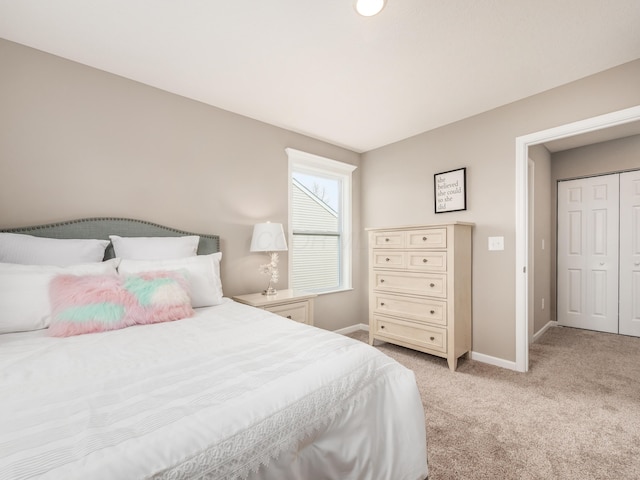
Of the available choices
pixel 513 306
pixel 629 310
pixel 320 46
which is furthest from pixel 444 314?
pixel 629 310

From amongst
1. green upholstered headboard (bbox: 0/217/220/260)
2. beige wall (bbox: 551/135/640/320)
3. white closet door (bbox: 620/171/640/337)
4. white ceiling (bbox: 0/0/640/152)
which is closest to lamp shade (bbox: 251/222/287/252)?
green upholstered headboard (bbox: 0/217/220/260)

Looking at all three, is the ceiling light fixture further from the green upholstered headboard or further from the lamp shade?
the green upholstered headboard

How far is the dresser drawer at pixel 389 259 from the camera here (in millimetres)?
2998

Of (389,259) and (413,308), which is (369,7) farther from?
(413,308)

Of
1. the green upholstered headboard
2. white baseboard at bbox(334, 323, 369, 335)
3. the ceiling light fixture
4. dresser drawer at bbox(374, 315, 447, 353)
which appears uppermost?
the ceiling light fixture

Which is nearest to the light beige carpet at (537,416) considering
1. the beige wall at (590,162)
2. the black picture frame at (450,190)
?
the black picture frame at (450,190)

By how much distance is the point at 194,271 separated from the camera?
2043 mm

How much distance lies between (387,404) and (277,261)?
6.87ft

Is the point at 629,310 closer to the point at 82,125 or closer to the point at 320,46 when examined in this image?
the point at 320,46

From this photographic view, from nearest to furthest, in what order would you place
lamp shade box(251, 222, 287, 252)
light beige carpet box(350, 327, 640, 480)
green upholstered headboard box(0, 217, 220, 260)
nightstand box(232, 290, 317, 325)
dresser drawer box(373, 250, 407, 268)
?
1. light beige carpet box(350, 327, 640, 480)
2. green upholstered headboard box(0, 217, 220, 260)
3. nightstand box(232, 290, 317, 325)
4. lamp shade box(251, 222, 287, 252)
5. dresser drawer box(373, 250, 407, 268)

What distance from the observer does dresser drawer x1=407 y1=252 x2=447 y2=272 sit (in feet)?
8.81

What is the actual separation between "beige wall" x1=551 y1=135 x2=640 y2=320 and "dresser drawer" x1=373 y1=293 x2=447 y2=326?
8.40 ft

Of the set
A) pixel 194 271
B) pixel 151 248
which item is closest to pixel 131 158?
pixel 151 248

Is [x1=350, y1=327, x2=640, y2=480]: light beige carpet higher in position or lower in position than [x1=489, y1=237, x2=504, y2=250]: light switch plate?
lower
